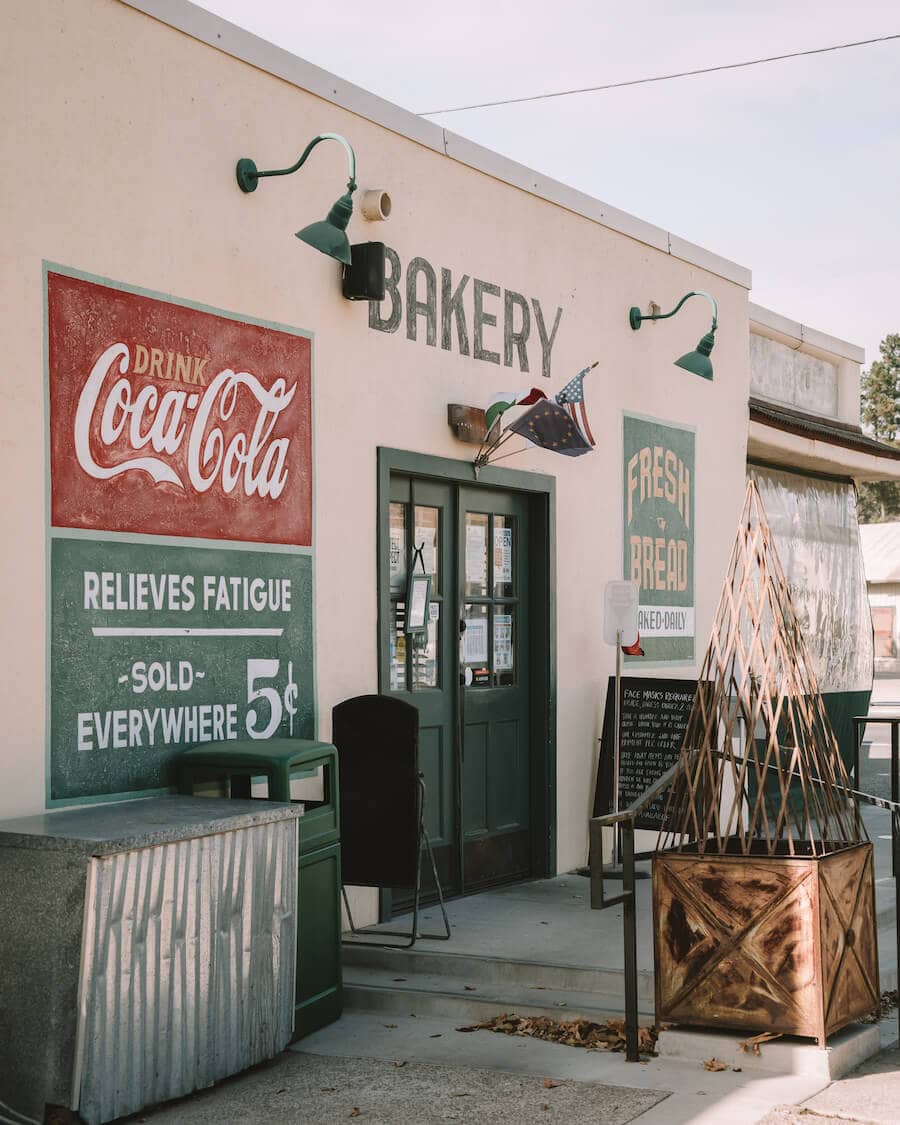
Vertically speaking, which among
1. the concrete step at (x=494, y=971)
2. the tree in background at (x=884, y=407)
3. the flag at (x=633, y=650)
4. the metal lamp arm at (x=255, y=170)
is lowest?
the concrete step at (x=494, y=971)

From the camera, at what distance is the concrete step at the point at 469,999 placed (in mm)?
6000

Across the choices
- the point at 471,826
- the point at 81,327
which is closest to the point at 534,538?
the point at 471,826

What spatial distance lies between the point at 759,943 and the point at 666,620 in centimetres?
498

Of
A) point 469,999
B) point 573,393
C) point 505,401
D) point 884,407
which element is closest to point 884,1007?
point 469,999

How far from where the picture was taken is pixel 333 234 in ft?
20.6

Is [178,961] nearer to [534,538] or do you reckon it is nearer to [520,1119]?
[520,1119]

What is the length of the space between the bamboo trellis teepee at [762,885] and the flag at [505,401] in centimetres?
222

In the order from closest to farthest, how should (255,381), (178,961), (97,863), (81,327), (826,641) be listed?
(97,863)
(178,961)
(81,327)
(255,381)
(826,641)

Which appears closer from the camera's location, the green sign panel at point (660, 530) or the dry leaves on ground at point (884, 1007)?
the dry leaves on ground at point (884, 1007)

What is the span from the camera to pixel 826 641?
13.0 meters

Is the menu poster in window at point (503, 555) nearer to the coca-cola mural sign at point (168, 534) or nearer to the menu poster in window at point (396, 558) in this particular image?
the menu poster in window at point (396, 558)

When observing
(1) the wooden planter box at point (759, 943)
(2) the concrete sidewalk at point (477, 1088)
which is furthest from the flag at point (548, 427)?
(2) the concrete sidewalk at point (477, 1088)

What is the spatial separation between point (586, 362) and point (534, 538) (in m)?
1.31

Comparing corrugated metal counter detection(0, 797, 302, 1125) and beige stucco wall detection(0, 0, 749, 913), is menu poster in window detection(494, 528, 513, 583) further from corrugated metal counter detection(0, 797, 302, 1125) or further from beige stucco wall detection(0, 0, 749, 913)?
corrugated metal counter detection(0, 797, 302, 1125)
